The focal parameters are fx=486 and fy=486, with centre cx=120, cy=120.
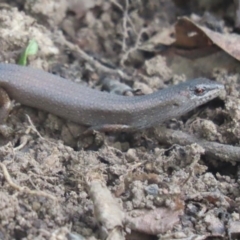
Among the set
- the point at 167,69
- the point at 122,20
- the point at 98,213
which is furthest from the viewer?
the point at 122,20

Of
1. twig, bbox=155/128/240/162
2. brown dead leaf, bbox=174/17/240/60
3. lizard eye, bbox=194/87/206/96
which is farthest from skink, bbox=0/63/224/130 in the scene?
brown dead leaf, bbox=174/17/240/60

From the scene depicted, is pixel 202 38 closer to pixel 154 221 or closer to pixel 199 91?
pixel 199 91

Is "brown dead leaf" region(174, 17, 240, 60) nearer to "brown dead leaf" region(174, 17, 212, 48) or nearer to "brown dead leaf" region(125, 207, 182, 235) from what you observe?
"brown dead leaf" region(174, 17, 212, 48)

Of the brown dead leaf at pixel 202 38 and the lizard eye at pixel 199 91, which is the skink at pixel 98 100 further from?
the brown dead leaf at pixel 202 38

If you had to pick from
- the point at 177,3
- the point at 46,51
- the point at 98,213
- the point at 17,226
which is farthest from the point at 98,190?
the point at 177,3

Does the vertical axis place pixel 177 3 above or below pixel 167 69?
above

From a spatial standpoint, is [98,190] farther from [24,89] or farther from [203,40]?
[203,40]
